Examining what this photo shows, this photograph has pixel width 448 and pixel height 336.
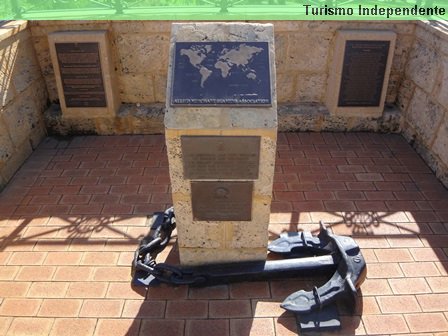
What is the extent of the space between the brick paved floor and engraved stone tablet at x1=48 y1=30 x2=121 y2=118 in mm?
445

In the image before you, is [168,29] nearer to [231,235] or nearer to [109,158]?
[109,158]

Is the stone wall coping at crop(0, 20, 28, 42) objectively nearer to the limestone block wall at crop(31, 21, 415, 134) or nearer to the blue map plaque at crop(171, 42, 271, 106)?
the limestone block wall at crop(31, 21, 415, 134)

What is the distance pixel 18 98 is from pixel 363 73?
438cm

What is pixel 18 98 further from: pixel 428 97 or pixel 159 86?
pixel 428 97

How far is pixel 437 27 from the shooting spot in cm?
461

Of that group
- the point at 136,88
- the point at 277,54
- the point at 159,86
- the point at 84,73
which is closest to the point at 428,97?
the point at 277,54

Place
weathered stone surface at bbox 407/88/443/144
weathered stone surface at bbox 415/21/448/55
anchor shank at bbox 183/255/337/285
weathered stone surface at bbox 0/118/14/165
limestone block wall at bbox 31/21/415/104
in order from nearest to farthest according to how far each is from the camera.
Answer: anchor shank at bbox 183/255/337/285
weathered stone surface at bbox 0/118/14/165
weathered stone surface at bbox 415/21/448/55
weathered stone surface at bbox 407/88/443/144
limestone block wall at bbox 31/21/415/104

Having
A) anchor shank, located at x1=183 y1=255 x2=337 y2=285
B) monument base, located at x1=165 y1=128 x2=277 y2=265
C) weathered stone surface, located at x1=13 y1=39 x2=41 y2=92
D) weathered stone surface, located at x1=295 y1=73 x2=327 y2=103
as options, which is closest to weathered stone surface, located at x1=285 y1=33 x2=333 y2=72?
weathered stone surface, located at x1=295 y1=73 x2=327 y2=103

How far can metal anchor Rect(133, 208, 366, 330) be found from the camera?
2.79 m

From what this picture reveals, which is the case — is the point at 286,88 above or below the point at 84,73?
below

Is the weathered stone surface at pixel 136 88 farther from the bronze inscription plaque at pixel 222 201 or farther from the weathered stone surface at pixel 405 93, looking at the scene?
the weathered stone surface at pixel 405 93

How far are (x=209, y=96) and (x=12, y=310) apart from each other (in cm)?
220

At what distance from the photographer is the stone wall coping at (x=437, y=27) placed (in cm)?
443

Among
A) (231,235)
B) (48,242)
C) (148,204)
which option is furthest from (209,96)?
(48,242)
